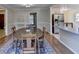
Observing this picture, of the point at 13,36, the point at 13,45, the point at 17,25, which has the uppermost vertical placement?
the point at 17,25

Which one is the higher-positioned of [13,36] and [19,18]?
[19,18]

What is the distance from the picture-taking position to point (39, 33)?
4.47 metres

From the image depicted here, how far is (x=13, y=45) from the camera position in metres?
4.73

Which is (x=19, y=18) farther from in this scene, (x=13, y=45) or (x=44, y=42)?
(x=44, y=42)

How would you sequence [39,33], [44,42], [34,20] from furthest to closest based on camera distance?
[44,42] < [39,33] < [34,20]
